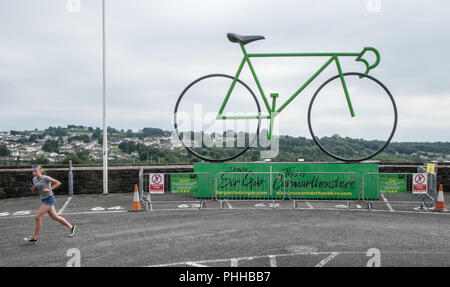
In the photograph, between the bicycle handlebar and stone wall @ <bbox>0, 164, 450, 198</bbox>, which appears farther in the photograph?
stone wall @ <bbox>0, 164, 450, 198</bbox>

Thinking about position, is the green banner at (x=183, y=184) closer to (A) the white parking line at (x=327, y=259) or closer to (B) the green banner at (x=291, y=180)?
(B) the green banner at (x=291, y=180)

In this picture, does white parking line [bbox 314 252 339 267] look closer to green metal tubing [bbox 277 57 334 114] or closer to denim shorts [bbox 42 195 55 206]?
green metal tubing [bbox 277 57 334 114]

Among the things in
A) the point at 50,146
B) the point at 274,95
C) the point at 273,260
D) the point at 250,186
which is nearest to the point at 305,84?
the point at 274,95

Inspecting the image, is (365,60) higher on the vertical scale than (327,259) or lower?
higher

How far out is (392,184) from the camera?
15.6m

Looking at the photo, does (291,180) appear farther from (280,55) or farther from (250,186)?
(280,55)

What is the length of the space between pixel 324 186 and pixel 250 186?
3.03m

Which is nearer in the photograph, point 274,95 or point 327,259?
point 274,95

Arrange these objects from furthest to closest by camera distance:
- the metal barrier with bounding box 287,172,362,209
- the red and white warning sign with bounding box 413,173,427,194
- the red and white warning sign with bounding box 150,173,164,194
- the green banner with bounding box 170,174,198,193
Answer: the green banner with bounding box 170,174,198,193, the metal barrier with bounding box 287,172,362,209, the red and white warning sign with bounding box 150,173,164,194, the red and white warning sign with bounding box 413,173,427,194

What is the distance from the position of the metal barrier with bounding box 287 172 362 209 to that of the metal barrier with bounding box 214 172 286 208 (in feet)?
1.63

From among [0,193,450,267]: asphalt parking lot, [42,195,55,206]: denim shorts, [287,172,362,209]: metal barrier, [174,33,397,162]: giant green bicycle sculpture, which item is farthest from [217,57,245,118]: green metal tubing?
[287,172,362,209]: metal barrier

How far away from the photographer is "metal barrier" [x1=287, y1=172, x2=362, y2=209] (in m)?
14.5

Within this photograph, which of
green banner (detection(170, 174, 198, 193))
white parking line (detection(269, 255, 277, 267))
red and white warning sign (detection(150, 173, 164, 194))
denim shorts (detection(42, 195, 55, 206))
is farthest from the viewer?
green banner (detection(170, 174, 198, 193))
